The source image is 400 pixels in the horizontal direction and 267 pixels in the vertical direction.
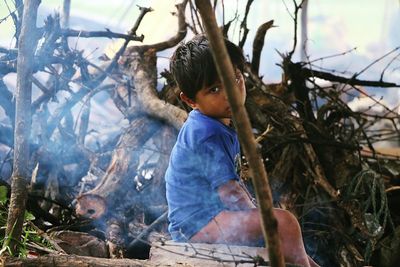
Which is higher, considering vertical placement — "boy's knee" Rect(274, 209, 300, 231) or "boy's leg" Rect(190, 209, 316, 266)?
"boy's knee" Rect(274, 209, 300, 231)

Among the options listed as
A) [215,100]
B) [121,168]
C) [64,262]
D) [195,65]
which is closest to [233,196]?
[215,100]

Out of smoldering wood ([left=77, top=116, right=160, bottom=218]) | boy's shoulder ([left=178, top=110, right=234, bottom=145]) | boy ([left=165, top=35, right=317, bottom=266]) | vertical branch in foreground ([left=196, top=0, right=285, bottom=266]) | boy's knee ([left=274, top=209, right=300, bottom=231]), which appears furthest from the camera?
smoldering wood ([left=77, top=116, right=160, bottom=218])

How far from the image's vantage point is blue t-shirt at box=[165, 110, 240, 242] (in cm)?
275

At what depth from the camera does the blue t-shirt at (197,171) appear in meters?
2.75

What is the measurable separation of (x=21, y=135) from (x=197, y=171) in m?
0.90

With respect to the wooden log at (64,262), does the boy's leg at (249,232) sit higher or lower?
higher

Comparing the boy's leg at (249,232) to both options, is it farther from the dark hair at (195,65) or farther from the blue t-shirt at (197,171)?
the dark hair at (195,65)

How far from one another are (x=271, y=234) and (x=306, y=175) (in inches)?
125

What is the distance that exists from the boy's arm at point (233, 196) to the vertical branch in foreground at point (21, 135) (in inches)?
39.4

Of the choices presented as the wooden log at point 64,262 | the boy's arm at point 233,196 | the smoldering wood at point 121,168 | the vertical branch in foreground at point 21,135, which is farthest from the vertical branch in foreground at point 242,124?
the smoldering wood at point 121,168

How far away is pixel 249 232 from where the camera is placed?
2.69 metres

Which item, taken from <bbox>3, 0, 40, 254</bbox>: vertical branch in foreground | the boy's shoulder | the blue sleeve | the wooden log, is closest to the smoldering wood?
<bbox>3, 0, 40, 254</bbox>: vertical branch in foreground

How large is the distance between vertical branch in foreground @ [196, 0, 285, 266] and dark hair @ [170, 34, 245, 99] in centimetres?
113

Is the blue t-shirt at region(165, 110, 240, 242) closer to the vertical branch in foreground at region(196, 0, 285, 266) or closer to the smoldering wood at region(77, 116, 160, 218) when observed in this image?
the vertical branch in foreground at region(196, 0, 285, 266)
